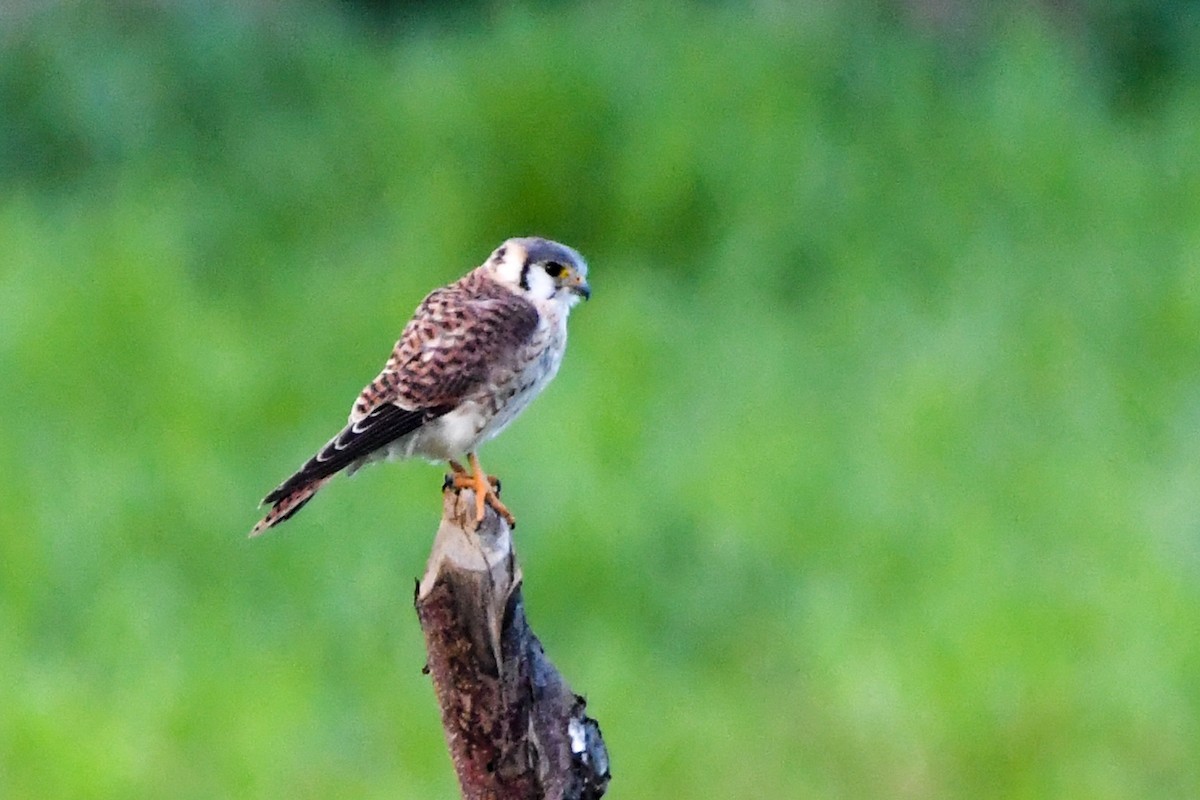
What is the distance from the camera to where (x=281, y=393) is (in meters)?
8.23

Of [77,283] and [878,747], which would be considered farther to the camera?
[77,283]

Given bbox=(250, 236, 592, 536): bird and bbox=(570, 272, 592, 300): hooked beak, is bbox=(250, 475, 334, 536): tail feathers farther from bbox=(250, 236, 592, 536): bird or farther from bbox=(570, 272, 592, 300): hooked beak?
bbox=(570, 272, 592, 300): hooked beak

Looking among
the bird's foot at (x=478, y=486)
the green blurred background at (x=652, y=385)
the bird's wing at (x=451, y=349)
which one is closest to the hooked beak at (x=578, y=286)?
the bird's wing at (x=451, y=349)

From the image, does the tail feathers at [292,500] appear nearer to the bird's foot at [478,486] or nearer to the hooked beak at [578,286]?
the bird's foot at [478,486]

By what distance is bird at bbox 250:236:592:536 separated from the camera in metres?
3.80

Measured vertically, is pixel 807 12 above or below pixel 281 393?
above

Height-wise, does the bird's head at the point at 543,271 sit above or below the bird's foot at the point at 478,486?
above

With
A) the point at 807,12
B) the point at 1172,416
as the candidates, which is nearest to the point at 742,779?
the point at 1172,416

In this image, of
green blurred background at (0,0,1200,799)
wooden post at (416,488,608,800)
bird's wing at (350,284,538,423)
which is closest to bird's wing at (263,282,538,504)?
bird's wing at (350,284,538,423)

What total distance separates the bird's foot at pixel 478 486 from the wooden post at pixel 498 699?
0.68ft

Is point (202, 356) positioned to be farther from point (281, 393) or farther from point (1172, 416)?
point (1172, 416)

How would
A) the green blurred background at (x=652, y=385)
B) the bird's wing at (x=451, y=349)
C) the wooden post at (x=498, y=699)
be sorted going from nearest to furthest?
the wooden post at (x=498, y=699)
the bird's wing at (x=451, y=349)
the green blurred background at (x=652, y=385)

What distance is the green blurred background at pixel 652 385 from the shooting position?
6227 millimetres

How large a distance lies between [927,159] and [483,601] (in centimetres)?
787
